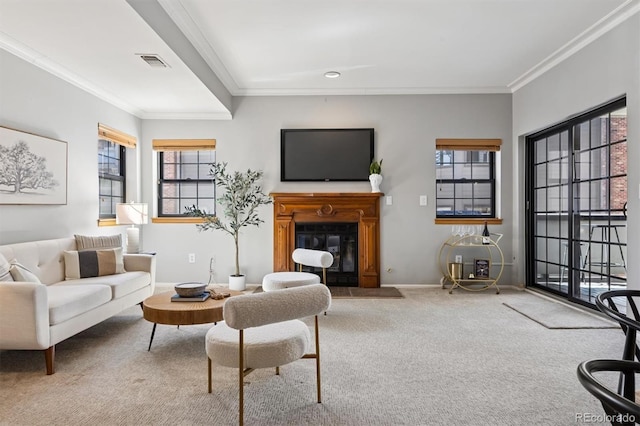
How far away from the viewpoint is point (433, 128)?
521cm

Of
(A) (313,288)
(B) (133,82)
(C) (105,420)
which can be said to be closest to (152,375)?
(C) (105,420)

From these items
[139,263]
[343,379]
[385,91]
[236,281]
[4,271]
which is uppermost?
[385,91]

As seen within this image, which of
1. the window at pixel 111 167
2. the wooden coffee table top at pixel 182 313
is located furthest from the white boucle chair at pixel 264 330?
the window at pixel 111 167

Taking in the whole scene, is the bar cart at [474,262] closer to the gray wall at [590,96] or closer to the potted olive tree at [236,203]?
the gray wall at [590,96]

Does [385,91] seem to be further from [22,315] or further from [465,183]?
[22,315]

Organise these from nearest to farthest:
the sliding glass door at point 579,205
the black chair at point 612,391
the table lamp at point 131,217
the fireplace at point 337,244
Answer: the black chair at point 612,391 < the sliding glass door at point 579,205 < the table lamp at point 131,217 < the fireplace at point 337,244

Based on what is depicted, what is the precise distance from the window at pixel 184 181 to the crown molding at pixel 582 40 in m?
4.28

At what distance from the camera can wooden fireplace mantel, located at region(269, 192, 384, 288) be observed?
Answer: 5.06m

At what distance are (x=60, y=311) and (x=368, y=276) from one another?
11.4 ft

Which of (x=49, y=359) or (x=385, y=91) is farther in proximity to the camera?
(x=385, y=91)

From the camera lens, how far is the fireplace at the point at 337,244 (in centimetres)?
514

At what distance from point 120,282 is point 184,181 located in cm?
236

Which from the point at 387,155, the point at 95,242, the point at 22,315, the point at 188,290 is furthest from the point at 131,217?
the point at 387,155

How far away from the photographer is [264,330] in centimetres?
205
